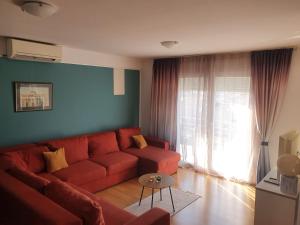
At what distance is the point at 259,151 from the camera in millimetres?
4012

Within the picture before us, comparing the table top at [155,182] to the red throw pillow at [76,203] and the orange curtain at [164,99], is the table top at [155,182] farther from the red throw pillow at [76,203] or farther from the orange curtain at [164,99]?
the orange curtain at [164,99]

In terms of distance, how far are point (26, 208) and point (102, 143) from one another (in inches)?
98.7

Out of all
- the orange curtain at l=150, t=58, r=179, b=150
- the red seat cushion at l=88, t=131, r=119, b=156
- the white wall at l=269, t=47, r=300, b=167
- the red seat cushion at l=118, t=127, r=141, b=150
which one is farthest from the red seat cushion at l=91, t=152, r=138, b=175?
the white wall at l=269, t=47, r=300, b=167

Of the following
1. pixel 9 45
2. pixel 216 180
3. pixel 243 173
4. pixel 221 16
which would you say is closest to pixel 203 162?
pixel 216 180

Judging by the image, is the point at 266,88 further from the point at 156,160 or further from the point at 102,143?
the point at 102,143

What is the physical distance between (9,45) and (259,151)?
165 inches

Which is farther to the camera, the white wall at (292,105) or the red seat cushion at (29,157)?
the white wall at (292,105)

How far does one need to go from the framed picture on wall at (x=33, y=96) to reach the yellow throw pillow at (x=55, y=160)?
2.64 feet

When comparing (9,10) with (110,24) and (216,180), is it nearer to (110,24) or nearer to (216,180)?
(110,24)

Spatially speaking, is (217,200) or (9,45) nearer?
(9,45)

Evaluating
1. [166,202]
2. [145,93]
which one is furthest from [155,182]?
[145,93]

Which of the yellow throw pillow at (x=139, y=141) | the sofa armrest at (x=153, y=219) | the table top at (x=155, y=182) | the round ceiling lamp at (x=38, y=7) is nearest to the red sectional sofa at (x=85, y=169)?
the sofa armrest at (x=153, y=219)

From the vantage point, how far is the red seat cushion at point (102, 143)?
4273 mm

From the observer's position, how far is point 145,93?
5.68 metres
